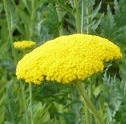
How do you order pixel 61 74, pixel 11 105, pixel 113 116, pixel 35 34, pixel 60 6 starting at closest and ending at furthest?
pixel 61 74, pixel 113 116, pixel 60 6, pixel 11 105, pixel 35 34

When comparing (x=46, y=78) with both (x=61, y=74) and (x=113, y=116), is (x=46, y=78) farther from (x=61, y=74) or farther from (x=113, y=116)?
(x=113, y=116)

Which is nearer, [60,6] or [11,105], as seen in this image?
[60,6]

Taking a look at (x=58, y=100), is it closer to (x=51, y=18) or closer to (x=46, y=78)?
(x=51, y=18)

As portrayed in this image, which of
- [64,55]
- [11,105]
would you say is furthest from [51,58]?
[11,105]

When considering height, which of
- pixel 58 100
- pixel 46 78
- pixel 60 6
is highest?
pixel 60 6

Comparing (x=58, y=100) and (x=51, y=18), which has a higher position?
(x=51, y=18)

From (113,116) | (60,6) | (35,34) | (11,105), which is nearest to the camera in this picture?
(113,116)

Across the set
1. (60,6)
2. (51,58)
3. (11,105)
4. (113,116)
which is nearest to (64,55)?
(51,58)
